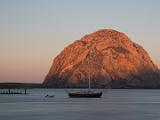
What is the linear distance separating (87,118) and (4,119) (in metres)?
13.1

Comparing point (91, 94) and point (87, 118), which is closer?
point (87, 118)

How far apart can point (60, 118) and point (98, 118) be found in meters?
6.12

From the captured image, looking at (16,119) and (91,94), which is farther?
(91,94)

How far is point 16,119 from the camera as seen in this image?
7181cm

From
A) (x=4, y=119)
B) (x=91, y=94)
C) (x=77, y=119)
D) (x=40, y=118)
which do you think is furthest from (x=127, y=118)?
(x=91, y=94)

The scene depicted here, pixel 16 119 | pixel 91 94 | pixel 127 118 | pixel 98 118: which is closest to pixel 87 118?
pixel 98 118

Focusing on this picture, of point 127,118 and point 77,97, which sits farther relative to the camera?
point 77,97

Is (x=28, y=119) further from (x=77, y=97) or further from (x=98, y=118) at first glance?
(x=77, y=97)

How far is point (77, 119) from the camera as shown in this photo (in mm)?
71875

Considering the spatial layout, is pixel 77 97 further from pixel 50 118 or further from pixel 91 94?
pixel 50 118

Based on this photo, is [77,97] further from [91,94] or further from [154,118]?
[154,118]

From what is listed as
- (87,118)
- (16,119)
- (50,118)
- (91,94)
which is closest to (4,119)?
(16,119)

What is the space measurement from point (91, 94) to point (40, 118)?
283 feet

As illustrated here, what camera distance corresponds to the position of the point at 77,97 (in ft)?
547
